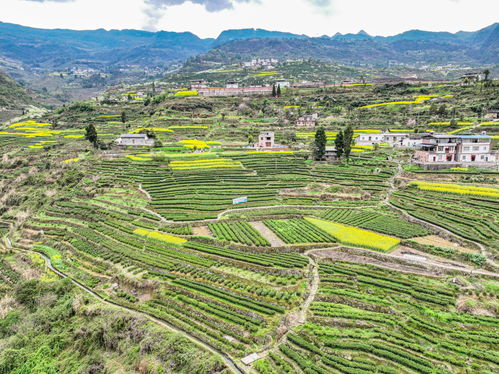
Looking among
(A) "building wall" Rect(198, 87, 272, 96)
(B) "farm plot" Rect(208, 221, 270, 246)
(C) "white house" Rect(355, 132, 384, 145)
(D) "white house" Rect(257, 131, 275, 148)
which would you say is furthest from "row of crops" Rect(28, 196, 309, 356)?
(A) "building wall" Rect(198, 87, 272, 96)

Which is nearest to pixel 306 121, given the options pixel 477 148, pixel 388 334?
pixel 477 148

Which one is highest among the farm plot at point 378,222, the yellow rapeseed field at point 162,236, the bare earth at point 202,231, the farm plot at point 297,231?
the farm plot at point 378,222

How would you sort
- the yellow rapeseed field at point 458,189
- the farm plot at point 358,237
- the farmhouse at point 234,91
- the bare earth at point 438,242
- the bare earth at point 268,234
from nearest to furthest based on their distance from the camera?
the bare earth at point 438,242, the farm plot at point 358,237, the bare earth at point 268,234, the yellow rapeseed field at point 458,189, the farmhouse at point 234,91

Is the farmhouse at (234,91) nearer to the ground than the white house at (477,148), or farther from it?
farther from it

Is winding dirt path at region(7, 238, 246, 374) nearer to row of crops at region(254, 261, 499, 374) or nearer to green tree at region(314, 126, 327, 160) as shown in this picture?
row of crops at region(254, 261, 499, 374)

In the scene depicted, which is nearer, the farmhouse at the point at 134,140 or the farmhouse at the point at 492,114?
the farmhouse at the point at 134,140

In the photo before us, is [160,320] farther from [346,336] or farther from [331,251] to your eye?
[331,251]

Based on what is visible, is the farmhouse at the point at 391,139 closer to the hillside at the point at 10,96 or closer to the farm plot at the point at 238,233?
the farm plot at the point at 238,233

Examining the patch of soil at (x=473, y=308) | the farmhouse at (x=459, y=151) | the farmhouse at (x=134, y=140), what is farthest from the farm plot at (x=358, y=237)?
the farmhouse at (x=134, y=140)
